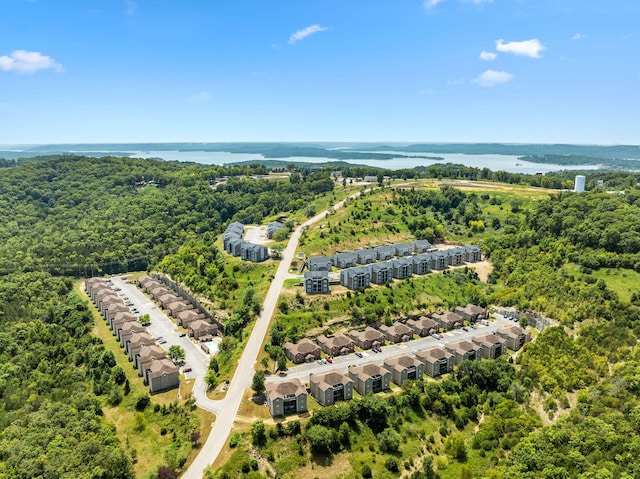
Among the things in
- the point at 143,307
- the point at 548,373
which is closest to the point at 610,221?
the point at 548,373

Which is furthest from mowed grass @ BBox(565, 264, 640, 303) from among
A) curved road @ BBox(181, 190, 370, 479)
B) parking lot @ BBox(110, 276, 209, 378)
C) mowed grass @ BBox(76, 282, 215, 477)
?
parking lot @ BBox(110, 276, 209, 378)

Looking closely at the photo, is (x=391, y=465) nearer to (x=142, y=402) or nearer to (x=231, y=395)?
(x=231, y=395)

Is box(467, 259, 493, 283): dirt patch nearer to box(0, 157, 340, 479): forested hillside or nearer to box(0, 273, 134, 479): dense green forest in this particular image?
box(0, 157, 340, 479): forested hillside

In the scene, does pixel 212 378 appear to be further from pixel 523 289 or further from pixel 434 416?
pixel 523 289

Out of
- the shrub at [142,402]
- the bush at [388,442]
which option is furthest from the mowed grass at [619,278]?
the shrub at [142,402]

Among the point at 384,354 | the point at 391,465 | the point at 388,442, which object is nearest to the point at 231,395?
the point at 388,442
